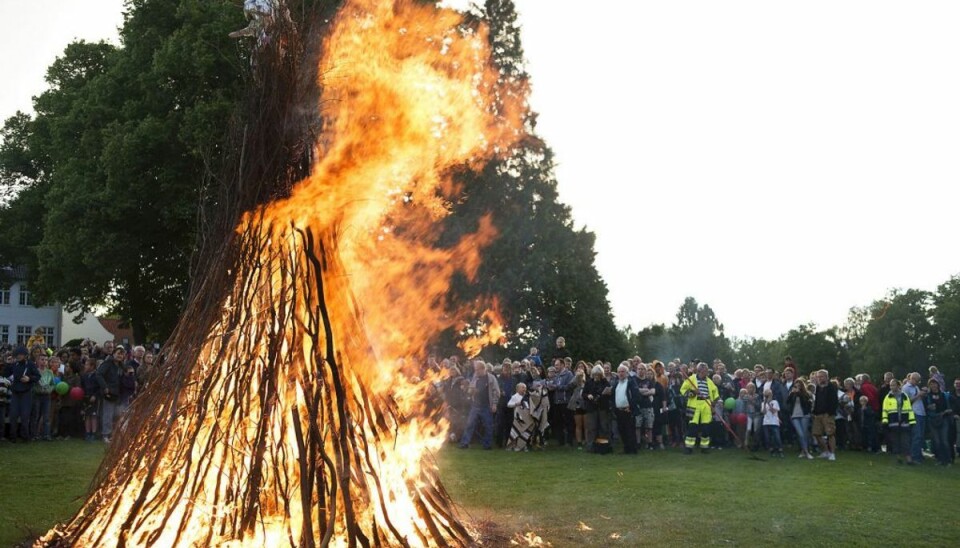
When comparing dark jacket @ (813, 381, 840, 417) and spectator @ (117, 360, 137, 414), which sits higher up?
spectator @ (117, 360, 137, 414)

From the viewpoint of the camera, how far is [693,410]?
1689 centimetres

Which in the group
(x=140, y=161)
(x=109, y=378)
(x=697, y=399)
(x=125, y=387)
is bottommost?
(x=697, y=399)

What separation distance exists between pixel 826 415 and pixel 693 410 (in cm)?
252

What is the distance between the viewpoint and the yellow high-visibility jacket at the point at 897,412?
15.6 meters

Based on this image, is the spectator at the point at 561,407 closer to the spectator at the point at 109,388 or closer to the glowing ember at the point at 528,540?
the spectator at the point at 109,388

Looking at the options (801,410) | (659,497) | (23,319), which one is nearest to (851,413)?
(801,410)

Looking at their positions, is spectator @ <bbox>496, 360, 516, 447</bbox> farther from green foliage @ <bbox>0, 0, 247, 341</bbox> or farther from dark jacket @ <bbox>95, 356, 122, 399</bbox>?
green foliage @ <bbox>0, 0, 247, 341</bbox>

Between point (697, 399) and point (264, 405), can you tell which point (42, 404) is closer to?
point (264, 405)

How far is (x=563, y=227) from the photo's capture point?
30391mm

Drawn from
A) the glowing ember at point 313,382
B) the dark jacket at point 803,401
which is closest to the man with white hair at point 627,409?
the dark jacket at point 803,401

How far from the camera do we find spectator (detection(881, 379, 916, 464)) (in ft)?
51.4

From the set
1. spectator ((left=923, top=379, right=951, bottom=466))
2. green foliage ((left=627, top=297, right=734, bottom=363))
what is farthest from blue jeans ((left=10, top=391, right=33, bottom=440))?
green foliage ((left=627, top=297, right=734, bottom=363))

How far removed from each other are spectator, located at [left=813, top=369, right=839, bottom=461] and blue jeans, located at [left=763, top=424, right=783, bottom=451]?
75 cm

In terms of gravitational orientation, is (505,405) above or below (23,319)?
below
